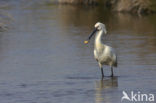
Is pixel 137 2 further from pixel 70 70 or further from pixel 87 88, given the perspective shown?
pixel 87 88

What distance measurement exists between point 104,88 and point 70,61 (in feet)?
12.8

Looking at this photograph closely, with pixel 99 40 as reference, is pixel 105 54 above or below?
below

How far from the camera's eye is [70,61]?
18.1m

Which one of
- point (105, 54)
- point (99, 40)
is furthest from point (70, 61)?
point (105, 54)

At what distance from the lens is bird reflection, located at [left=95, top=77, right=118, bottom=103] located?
42.8 feet

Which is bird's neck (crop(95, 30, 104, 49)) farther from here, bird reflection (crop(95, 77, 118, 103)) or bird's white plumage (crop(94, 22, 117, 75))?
bird reflection (crop(95, 77, 118, 103))

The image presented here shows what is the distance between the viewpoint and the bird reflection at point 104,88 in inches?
513

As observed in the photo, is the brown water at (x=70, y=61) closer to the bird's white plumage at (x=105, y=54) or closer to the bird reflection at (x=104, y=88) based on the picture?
the bird reflection at (x=104, y=88)

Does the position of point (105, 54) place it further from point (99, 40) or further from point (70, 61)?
point (70, 61)

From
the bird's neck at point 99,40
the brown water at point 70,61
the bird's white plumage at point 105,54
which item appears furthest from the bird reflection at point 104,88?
the bird's neck at point 99,40

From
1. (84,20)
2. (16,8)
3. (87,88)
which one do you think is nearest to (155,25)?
(84,20)

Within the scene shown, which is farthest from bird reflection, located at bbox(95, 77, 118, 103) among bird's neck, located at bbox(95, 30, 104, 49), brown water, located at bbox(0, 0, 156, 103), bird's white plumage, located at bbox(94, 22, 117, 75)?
bird's neck, located at bbox(95, 30, 104, 49)

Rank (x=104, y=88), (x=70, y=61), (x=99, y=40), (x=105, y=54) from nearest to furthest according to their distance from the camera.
A: (x=104, y=88) < (x=105, y=54) < (x=99, y=40) < (x=70, y=61)

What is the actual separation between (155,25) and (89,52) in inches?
330
